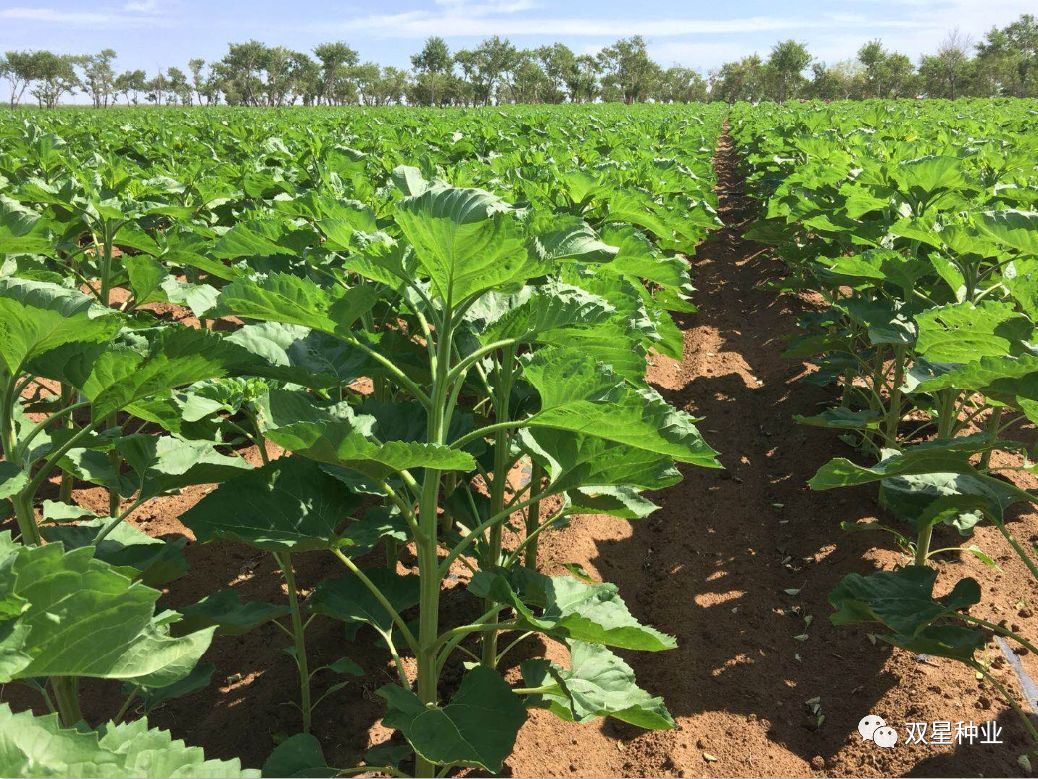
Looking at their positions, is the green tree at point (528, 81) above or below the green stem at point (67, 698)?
above

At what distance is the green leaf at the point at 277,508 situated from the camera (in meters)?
2.03

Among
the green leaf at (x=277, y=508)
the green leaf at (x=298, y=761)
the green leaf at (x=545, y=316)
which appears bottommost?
the green leaf at (x=298, y=761)

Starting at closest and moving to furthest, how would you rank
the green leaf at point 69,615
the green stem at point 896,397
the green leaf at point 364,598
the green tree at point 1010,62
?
the green leaf at point 69,615 → the green leaf at point 364,598 → the green stem at point 896,397 → the green tree at point 1010,62

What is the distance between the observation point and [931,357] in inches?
99.7

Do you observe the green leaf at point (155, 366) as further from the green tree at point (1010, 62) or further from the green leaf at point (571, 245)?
the green tree at point (1010, 62)

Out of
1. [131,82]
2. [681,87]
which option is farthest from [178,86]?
[681,87]

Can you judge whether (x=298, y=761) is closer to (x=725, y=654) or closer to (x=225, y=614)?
(x=225, y=614)

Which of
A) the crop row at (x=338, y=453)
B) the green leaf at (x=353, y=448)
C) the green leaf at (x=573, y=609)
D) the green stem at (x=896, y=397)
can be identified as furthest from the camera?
the green stem at (x=896, y=397)

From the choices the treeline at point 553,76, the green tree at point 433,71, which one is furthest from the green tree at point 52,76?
the green tree at point 433,71

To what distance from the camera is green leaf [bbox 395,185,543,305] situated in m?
1.67

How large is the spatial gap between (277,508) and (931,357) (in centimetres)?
212

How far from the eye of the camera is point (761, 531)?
4543 millimetres

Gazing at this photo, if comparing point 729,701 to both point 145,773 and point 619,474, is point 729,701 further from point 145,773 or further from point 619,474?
point 145,773

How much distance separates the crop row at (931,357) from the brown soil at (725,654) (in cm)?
19
